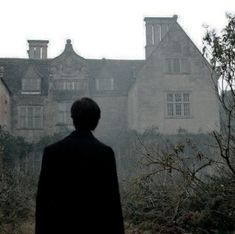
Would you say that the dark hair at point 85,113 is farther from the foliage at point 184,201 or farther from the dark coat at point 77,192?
the foliage at point 184,201

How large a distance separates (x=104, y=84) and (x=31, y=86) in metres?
4.41

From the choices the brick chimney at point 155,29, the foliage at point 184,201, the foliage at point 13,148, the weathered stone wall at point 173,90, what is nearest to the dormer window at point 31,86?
the foliage at point 13,148

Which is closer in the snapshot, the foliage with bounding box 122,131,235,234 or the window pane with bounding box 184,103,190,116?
the foliage with bounding box 122,131,235,234

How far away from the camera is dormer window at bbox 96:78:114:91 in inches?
1029

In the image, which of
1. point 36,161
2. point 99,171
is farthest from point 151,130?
point 99,171

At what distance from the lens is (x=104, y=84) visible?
26188mm

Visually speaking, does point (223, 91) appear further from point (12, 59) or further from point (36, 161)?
point (12, 59)

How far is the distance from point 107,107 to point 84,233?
22987 mm

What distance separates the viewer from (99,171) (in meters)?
3.05

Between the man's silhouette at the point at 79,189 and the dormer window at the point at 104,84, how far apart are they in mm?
23096

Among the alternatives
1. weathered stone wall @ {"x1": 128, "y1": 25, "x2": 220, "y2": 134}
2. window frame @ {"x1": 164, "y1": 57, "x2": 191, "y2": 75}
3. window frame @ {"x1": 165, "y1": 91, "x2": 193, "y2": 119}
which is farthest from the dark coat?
window frame @ {"x1": 164, "y1": 57, "x2": 191, "y2": 75}

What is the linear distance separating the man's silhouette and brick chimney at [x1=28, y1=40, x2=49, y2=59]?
2784cm

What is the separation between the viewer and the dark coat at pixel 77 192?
3.02 m

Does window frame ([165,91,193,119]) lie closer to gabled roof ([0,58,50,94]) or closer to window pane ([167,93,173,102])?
window pane ([167,93,173,102])
